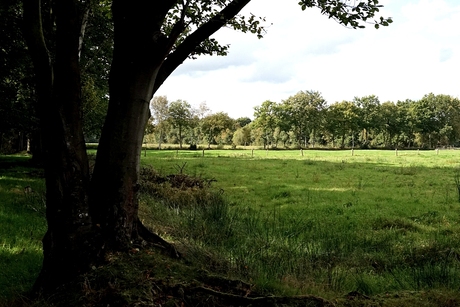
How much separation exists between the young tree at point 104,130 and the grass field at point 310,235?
3.49 ft

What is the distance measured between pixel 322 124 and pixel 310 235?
81.8 meters

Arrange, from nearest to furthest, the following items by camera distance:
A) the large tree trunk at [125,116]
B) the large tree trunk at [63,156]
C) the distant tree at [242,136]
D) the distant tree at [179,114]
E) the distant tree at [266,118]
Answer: the large tree trunk at [63,156] → the large tree trunk at [125,116] → the distant tree at [179,114] → the distant tree at [266,118] → the distant tree at [242,136]

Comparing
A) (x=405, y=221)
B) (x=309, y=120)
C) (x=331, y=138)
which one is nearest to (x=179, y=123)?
(x=309, y=120)

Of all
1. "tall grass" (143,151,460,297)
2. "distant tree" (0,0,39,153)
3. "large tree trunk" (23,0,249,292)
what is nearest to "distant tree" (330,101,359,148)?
"tall grass" (143,151,460,297)

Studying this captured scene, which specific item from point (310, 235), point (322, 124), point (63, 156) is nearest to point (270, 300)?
point (63, 156)

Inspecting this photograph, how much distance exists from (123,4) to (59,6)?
0.73 metres

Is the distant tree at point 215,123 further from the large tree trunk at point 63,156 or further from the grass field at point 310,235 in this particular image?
the large tree trunk at point 63,156

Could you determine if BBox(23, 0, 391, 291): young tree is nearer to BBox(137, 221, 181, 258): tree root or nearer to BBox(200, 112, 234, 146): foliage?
BBox(137, 221, 181, 258): tree root

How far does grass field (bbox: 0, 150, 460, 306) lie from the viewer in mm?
4953

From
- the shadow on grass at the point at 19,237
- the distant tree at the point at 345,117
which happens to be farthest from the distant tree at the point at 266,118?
the shadow on grass at the point at 19,237

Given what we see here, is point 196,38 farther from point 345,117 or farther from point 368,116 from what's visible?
point 368,116

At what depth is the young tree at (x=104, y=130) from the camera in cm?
404

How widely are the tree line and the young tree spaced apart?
71.4m

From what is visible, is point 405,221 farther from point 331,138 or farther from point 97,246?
point 331,138
